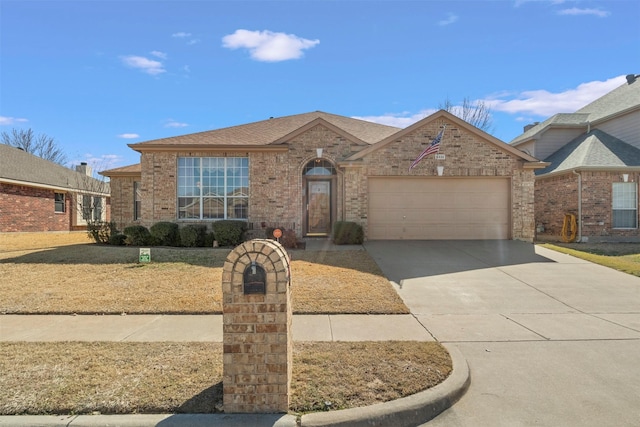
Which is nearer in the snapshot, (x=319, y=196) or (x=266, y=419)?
(x=266, y=419)

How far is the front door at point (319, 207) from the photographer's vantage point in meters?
14.8

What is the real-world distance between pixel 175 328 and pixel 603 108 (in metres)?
23.2

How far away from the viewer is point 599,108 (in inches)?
808

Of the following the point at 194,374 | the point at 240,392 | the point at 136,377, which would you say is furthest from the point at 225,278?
the point at 136,377

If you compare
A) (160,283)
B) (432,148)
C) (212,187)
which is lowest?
(160,283)

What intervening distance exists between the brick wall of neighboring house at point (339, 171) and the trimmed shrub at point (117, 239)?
1.01 metres

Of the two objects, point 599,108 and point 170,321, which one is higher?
point 599,108

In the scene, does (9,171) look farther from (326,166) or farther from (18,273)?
(326,166)

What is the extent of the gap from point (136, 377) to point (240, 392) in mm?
1275

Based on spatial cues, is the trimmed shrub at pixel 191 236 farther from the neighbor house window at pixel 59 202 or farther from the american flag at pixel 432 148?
the neighbor house window at pixel 59 202

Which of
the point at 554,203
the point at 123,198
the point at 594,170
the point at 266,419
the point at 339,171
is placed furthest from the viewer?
the point at 123,198

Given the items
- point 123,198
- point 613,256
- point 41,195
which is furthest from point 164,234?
point 613,256

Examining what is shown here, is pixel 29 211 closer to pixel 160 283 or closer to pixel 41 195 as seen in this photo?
pixel 41 195

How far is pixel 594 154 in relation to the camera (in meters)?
16.7
